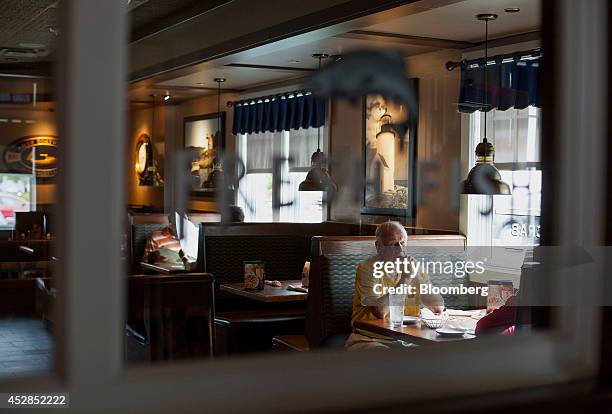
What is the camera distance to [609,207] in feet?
4.63

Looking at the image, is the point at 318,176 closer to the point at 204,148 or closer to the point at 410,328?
the point at 204,148

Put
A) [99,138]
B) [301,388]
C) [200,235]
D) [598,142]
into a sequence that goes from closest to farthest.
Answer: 1. [99,138]
2. [301,388]
3. [598,142]
4. [200,235]

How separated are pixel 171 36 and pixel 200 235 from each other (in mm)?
1314

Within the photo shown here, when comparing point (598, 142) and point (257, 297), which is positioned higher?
point (598, 142)

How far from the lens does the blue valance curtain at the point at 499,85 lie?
17.3 feet

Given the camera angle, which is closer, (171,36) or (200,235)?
(171,36)

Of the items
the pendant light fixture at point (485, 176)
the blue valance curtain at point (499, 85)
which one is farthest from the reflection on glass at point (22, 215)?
the pendant light fixture at point (485, 176)

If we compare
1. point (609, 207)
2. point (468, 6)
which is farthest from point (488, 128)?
point (609, 207)

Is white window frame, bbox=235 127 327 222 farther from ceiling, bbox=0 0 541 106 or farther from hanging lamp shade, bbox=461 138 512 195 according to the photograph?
hanging lamp shade, bbox=461 138 512 195

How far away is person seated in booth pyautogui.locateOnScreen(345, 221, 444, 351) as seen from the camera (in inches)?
126

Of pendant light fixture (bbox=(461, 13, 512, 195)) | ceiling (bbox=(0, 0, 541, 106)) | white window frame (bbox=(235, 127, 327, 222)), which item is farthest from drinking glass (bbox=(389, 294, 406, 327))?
white window frame (bbox=(235, 127, 327, 222))

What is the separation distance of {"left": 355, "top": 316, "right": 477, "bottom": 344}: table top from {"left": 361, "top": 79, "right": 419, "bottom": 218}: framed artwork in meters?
3.08

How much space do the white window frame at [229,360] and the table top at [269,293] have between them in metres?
3.13

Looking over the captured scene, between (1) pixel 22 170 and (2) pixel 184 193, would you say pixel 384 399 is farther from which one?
(2) pixel 184 193
